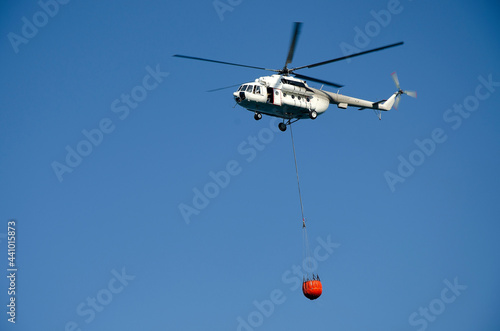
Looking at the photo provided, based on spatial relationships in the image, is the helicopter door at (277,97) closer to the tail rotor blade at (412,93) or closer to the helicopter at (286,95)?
the helicopter at (286,95)

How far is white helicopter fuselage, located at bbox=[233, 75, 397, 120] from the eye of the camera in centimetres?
3431

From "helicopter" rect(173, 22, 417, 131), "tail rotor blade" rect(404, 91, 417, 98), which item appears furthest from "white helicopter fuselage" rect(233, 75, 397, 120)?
"tail rotor blade" rect(404, 91, 417, 98)

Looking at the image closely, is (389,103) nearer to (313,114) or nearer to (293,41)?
(313,114)

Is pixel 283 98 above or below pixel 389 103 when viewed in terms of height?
below

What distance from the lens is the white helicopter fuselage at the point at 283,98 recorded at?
3431 centimetres

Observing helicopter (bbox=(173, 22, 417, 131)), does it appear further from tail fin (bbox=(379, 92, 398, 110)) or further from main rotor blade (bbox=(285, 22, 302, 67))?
tail fin (bbox=(379, 92, 398, 110))

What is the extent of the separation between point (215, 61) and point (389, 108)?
14685mm

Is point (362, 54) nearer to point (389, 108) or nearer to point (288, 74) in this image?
point (288, 74)

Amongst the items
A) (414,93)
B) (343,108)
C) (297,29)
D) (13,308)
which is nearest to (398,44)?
(297,29)

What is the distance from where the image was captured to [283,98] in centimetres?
3509

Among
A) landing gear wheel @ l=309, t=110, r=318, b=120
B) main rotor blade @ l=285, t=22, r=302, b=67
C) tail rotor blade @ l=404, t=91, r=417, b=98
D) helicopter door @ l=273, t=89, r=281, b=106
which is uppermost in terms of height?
tail rotor blade @ l=404, t=91, r=417, b=98

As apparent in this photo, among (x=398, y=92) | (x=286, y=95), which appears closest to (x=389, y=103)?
(x=398, y=92)

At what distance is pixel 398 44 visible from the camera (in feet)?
98.3

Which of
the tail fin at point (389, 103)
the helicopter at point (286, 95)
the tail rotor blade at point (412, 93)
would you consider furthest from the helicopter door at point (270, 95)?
the tail rotor blade at point (412, 93)
